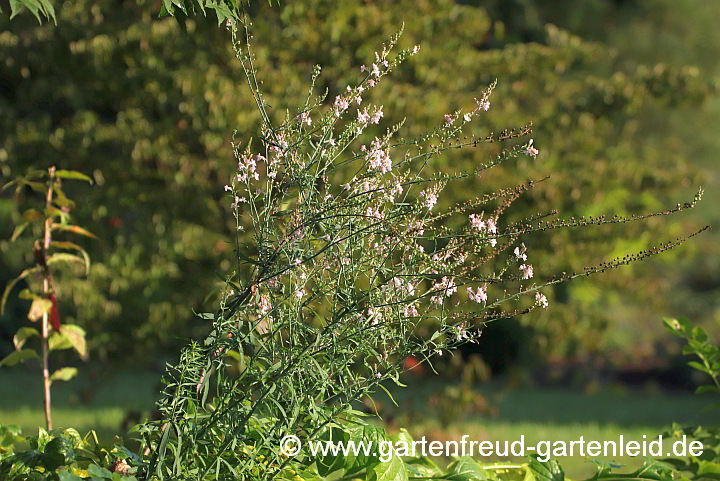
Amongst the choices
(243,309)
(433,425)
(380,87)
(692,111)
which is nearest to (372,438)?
(243,309)

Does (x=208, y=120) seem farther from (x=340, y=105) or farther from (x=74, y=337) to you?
(x=340, y=105)

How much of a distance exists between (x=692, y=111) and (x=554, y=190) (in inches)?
442

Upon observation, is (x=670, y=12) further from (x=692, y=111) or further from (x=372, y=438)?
(x=372, y=438)

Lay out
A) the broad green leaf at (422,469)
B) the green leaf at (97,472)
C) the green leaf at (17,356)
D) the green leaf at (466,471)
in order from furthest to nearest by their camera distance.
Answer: the green leaf at (17,356), the broad green leaf at (422,469), the green leaf at (466,471), the green leaf at (97,472)

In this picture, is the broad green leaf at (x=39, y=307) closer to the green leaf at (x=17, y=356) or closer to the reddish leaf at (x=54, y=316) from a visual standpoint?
the reddish leaf at (x=54, y=316)

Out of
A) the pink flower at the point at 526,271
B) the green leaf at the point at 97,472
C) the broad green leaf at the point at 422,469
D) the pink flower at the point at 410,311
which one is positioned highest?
the pink flower at the point at 526,271

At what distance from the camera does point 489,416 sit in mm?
11453

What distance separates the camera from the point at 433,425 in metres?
8.63

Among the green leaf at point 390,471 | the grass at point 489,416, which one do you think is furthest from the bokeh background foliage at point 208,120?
the green leaf at point 390,471

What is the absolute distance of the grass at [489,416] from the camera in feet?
27.1

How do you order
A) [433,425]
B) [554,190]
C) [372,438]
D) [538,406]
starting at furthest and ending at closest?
[538,406], [433,425], [554,190], [372,438]

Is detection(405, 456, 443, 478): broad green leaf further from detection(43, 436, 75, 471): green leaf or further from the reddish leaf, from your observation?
the reddish leaf

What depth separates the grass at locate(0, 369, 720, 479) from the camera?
27.1 ft

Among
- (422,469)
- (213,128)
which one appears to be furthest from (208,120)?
(422,469)
